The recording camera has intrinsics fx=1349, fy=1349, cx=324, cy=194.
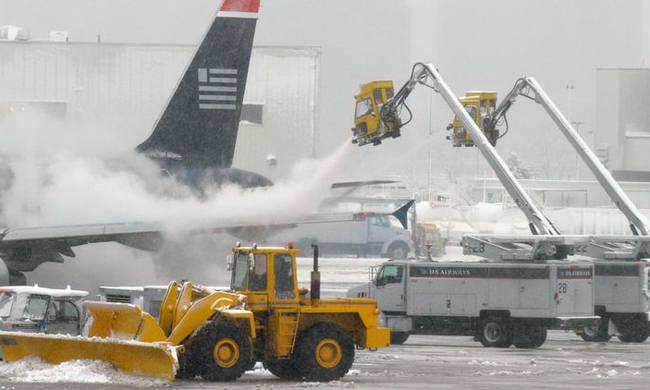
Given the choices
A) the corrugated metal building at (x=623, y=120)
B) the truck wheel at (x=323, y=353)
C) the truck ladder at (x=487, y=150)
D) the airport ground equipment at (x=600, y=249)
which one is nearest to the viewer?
the truck wheel at (x=323, y=353)

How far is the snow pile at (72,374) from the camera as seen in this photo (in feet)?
63.4

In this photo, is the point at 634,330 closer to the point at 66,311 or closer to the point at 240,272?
the point at 240,272

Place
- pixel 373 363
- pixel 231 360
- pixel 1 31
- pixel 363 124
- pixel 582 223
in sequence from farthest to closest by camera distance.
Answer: pixel 1 31, pixel 582 223, pixel 363 124, pixel 373 363, pixel 231 360

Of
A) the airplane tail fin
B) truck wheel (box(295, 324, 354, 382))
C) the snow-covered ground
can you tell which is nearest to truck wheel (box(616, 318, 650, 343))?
the snow-covered ground

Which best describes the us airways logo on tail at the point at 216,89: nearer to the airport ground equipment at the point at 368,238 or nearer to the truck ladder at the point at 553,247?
the truck ladder at the point at 553,247

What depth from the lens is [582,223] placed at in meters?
50.5

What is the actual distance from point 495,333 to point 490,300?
2.55ft

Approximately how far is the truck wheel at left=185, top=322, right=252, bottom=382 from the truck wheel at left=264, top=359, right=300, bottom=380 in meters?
1.11

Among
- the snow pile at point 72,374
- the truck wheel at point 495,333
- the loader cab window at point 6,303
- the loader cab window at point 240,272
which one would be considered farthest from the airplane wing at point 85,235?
the snow pile at point 72,374

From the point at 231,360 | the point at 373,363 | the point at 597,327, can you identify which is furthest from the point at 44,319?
the point at 597,327

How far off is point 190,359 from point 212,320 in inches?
26.1

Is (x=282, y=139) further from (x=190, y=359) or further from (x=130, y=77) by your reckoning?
(x=190, y=359)

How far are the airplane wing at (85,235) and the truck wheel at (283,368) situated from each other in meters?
8.15

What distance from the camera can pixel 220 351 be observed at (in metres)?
19.8
